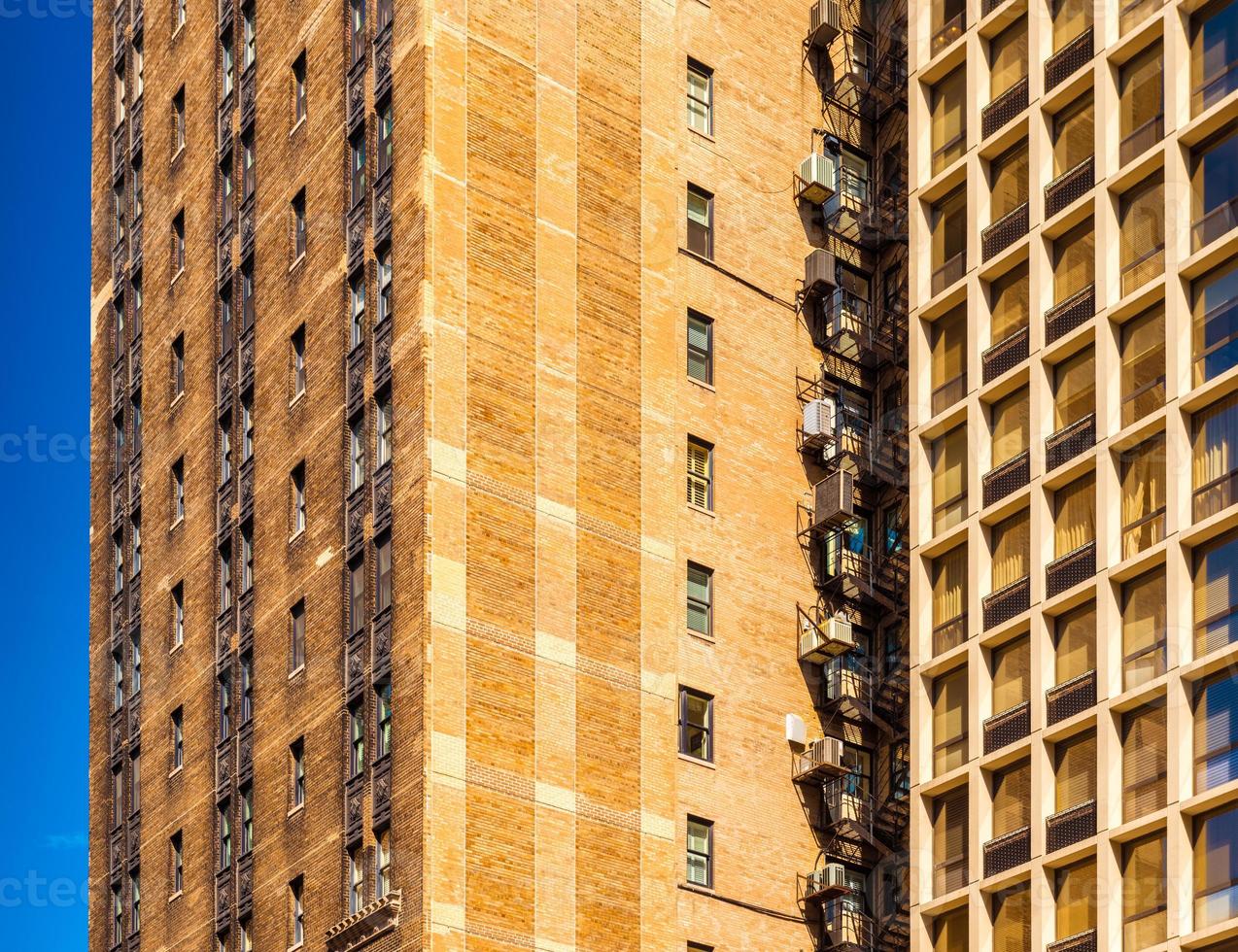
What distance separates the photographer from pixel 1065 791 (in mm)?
55312

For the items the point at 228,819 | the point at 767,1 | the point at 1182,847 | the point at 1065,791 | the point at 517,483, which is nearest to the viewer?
the point at 1182,847

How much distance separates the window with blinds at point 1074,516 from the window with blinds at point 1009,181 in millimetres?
7973

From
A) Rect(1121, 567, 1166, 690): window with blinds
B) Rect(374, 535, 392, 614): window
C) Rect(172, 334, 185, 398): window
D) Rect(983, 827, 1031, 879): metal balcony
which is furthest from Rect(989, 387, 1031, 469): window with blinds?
Rect(172, 334, 185, 398): window

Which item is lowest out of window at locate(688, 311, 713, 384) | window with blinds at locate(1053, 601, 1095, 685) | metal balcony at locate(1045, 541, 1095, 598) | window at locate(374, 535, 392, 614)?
window with blinds at locate(1053, 601, 1095, 685)

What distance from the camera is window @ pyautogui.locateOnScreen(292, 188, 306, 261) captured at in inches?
2608

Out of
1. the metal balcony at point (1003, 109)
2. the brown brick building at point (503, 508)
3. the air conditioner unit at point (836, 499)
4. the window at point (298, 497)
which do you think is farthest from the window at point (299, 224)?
the metal balcony at point (1003, 109)

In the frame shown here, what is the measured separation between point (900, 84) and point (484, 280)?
16700 millimetres

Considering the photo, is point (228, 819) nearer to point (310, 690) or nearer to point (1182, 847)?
point (310, 690)

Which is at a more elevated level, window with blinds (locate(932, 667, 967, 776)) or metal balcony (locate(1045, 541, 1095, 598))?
metal balcony (locate(1045, 541, 1095, 598))

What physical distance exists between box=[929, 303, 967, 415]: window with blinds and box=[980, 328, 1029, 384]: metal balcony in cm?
110

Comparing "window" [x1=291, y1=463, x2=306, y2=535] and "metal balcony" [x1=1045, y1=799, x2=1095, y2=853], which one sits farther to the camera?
"window" [x1=291, y1=463, x2=306, y2=535]

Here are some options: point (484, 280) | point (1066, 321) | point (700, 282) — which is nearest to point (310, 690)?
point (484, 280)

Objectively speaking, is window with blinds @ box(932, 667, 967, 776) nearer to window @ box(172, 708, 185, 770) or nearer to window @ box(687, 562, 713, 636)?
window @ box(687, 562, 713, 636)

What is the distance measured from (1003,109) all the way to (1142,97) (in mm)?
5109
